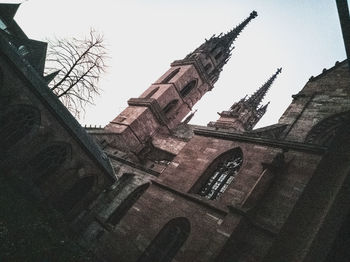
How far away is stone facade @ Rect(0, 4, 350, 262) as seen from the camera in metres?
4.44

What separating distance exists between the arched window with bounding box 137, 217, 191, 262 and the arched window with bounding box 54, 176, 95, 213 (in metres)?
6.48

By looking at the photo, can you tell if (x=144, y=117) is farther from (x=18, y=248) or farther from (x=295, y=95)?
(x=18, y=248)

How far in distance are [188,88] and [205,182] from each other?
719 inches

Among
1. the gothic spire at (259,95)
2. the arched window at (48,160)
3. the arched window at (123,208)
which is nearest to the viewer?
the arched window at (48,160)

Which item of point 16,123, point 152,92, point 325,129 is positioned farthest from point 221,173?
point 152,92

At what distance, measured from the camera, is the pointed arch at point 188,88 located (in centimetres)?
Answer: 2757

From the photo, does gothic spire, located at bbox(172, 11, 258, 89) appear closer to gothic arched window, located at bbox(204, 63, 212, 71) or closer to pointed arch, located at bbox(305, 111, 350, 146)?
gothic arched window, located at bbox(204, 63, 212, 71)

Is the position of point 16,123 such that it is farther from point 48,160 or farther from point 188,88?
point 188,88

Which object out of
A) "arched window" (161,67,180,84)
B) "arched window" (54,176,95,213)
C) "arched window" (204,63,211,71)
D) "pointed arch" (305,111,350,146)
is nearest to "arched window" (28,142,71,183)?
"arched window" (54,176,95,213)

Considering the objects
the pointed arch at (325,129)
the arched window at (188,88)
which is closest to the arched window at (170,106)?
the arched window at (188,88)

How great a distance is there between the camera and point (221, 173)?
11109 millimetres

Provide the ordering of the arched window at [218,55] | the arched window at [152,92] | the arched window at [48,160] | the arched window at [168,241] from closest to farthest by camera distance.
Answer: the arched window at [168,241], the arched window at [48,160], the arched window at [152,92], the arched window at [218,55]

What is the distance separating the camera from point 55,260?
25.6 ft

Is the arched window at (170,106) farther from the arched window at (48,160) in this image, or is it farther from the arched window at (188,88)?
the arched window at (48,160)
